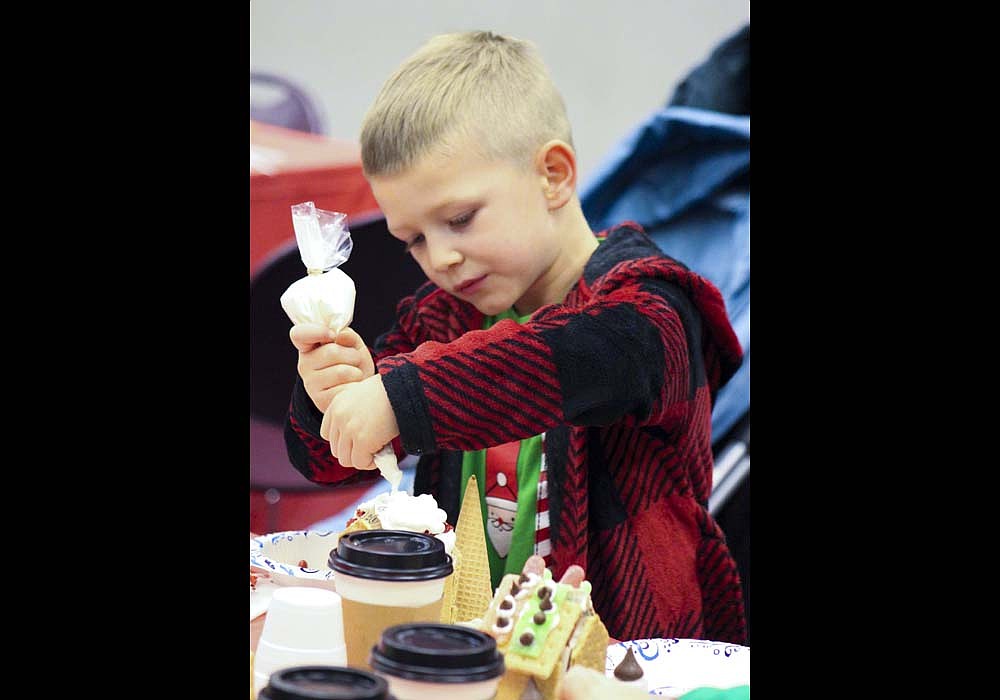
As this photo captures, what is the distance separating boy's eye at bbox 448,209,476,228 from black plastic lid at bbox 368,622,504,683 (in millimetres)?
394

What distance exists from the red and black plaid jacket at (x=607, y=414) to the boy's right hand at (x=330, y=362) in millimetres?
73

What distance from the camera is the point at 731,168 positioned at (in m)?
1.27

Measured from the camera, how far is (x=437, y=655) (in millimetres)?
517

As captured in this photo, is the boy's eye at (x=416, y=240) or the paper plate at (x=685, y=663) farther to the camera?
the boy's eye at (x=416, y=240)

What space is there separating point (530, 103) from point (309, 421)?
1.11ft

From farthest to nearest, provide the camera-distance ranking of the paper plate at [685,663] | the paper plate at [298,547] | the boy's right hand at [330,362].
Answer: the paper plate at [298,547], the boy's right hand at [330,362], the paper plate at [685,663]

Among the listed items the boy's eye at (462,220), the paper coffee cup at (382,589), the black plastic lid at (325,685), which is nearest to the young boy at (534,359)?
the boy's eye at (462,220)

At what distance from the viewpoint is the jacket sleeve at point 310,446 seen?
93 cm

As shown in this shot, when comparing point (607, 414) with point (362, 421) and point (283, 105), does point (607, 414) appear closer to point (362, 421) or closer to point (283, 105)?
point (362, 421)

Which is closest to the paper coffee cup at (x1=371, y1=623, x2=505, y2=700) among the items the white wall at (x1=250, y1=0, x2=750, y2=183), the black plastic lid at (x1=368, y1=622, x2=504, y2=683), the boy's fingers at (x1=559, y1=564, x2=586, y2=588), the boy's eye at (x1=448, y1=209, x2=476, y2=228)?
the black plastic lid at (x1=368, y1=622, x2=504, y2=683)

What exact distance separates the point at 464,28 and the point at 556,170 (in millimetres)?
156

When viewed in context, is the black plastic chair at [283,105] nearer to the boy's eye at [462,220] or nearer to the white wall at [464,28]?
the white wall at [464,28]

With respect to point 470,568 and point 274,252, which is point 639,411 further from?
point 274,252

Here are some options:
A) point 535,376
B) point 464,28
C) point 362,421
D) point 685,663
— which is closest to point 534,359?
point 535,376
